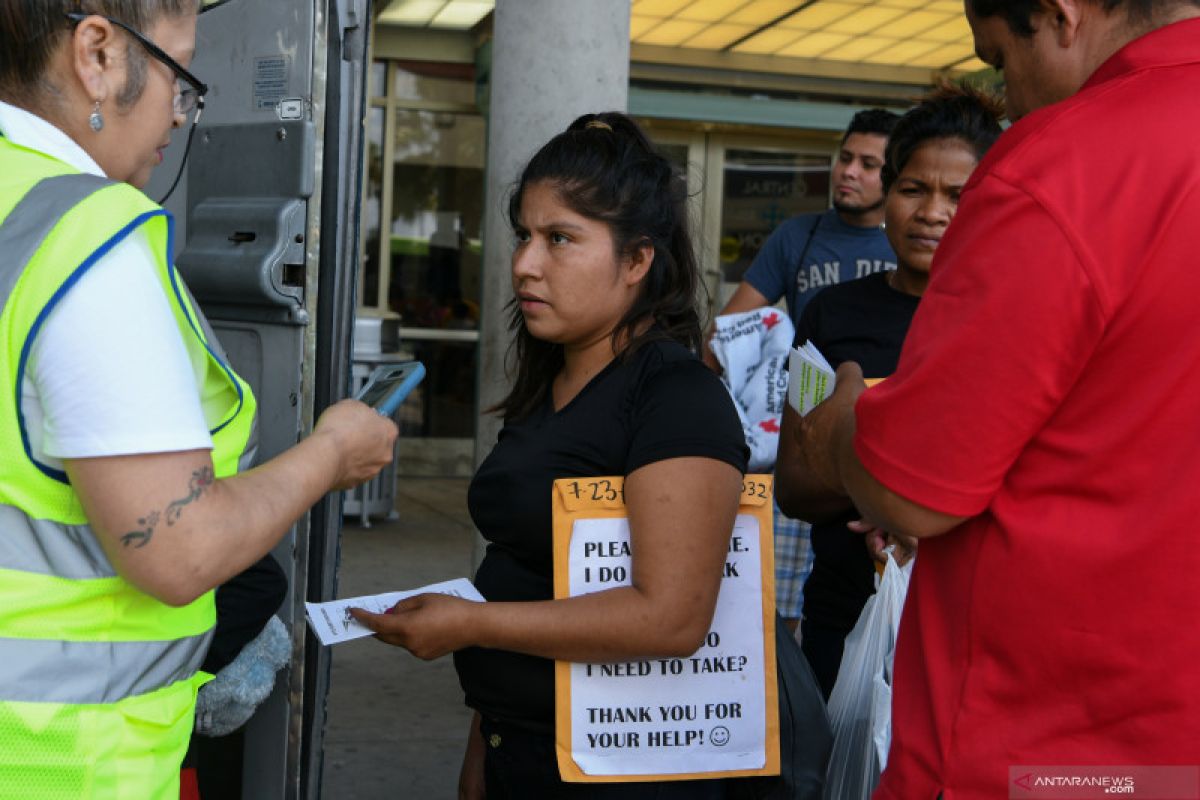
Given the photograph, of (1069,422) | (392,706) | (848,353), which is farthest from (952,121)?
(392,706)

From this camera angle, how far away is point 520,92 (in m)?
4.62

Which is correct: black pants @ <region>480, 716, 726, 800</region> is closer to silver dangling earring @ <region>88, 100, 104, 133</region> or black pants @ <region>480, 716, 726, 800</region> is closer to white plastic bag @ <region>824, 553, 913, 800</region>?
white plastic bag @ <region>824, 553, 913, 800</region>

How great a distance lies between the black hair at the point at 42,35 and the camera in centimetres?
149

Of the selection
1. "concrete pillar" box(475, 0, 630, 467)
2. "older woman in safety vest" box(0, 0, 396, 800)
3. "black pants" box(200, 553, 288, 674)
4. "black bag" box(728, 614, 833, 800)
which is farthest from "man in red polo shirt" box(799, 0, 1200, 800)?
"concrete pillar" box(475, 0, 630, 467)

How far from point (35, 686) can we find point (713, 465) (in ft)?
3.22

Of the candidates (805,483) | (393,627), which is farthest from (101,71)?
(805,483)

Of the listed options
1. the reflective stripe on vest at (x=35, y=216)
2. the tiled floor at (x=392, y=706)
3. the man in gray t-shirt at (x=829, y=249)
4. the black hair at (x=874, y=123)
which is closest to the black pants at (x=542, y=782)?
the reflective stripe on vest at (x=35, y=216)

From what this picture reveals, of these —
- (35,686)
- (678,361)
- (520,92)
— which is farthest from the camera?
(520,92)

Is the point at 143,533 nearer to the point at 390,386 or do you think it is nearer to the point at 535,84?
the point at 390,386

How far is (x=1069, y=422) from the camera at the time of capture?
1409 mm

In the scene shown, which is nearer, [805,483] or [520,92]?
[805,483]

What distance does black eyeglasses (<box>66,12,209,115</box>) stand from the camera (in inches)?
59.7

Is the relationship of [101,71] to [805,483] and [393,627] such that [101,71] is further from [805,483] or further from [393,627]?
[805,483]

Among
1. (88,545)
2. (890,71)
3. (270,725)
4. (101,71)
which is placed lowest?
(270,725)
